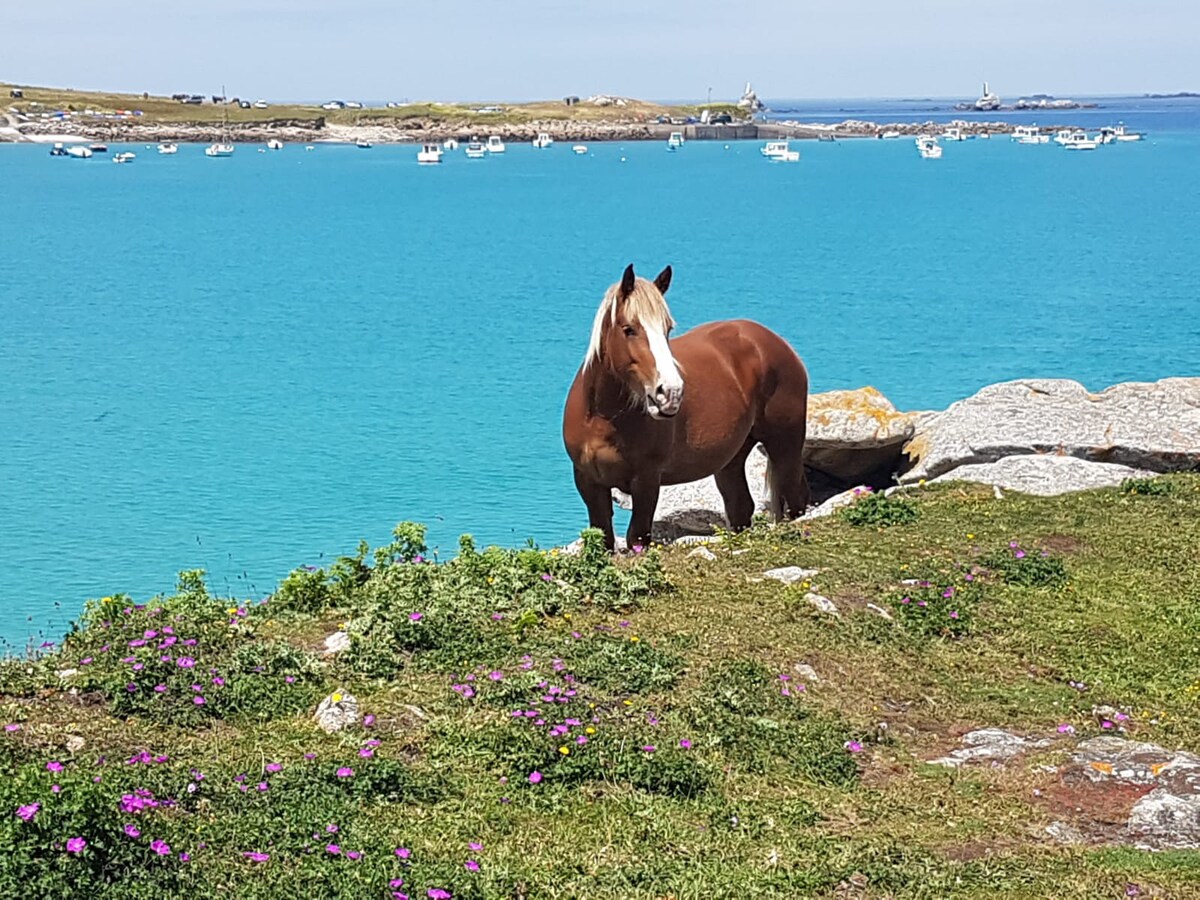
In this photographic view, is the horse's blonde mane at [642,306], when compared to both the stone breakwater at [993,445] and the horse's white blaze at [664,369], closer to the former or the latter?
the horse's white blaze at [664,369]

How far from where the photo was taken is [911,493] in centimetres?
1541

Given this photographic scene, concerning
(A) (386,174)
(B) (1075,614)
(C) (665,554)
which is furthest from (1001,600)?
(A) (386,174)

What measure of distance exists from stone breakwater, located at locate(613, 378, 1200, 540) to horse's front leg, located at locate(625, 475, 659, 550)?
404 cm

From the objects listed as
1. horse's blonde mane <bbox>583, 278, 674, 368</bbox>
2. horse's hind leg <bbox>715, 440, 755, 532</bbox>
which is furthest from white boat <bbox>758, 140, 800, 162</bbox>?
horse's blonde mane <bbox>583, 278, 674, 368</bbox>

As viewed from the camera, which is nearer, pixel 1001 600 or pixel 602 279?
pixel 1001 600

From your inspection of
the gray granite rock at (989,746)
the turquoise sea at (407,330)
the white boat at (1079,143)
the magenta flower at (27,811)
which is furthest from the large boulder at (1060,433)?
the white boat at (1079,143)

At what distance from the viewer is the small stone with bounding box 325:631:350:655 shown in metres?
8.85

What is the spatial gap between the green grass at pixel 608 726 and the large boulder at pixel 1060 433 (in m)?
5.61

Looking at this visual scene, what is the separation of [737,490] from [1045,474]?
3.68 meters

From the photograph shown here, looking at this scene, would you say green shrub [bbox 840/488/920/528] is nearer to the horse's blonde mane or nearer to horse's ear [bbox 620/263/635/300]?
the horse's blonde mane

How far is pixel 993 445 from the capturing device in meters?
17.4

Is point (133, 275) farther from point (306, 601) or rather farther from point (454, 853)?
point (454, 853)

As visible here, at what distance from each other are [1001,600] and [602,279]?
161 ft

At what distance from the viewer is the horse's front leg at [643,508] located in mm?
12227
